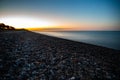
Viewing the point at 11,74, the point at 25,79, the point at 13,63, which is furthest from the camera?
the point at 13,63

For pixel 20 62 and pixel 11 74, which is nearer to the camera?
pixel 11 74

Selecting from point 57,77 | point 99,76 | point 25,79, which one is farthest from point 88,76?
point 25,79

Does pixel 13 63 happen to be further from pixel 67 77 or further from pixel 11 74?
pixel 67 77

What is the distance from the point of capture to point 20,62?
8.11 metres

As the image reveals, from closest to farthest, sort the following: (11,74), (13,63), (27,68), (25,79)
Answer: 1. (25,79)
2. (11,74)
3. (27,68)
4. (13,63)

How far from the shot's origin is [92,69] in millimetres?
7504

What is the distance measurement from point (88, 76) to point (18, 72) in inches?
161

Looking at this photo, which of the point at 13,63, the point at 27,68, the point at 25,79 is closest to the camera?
the point at 25,79

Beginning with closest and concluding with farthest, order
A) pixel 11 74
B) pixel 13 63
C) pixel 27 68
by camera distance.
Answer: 1. pixel 11 74
2. pixel 27 68
3. pixel 13 63

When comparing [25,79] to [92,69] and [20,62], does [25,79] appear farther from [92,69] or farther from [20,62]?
[92,69]

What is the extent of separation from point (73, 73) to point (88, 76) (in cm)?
87

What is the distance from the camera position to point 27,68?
23.8 feet

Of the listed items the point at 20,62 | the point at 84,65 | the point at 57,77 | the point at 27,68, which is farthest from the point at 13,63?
the point at 84,65

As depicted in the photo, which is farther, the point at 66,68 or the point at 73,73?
the point at 66,68
